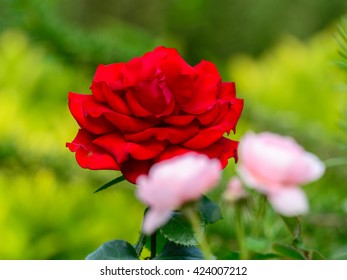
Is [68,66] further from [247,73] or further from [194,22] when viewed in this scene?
[194,22]

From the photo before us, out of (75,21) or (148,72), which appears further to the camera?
(75,21)

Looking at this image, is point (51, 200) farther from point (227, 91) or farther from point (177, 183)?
point (177, 183)

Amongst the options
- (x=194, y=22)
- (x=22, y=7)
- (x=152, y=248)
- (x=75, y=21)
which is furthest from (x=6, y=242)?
(x=75, y=21)

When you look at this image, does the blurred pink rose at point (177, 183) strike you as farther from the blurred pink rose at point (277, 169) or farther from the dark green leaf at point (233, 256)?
the dark green leaf at point (233, 256)

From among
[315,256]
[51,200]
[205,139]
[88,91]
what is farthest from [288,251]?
[88,91]

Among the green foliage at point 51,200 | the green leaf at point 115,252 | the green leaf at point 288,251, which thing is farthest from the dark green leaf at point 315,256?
the green foliage at point 51,200

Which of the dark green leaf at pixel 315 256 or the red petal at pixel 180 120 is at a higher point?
the red petal at pixel 180 120

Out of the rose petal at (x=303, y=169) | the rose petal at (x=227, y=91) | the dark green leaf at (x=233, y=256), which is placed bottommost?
the rose petal at (x=303, y=169)

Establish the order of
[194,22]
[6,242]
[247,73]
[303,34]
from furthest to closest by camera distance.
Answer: [303,34]
[194,22]
[247,73]
[6,242]
